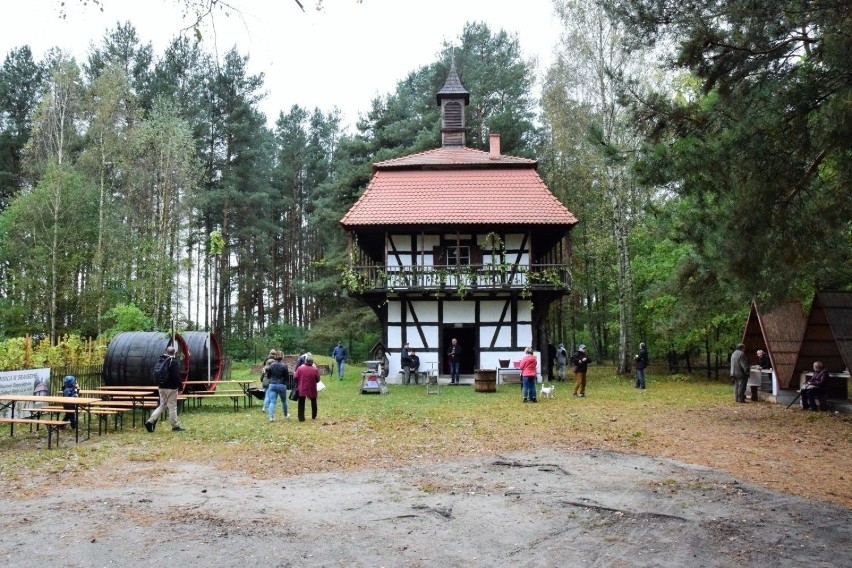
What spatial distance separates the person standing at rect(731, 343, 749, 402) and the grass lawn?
0.50 metres

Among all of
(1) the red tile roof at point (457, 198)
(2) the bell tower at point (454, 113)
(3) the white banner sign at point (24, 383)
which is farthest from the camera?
(2) the bell tower at point (454, 113)

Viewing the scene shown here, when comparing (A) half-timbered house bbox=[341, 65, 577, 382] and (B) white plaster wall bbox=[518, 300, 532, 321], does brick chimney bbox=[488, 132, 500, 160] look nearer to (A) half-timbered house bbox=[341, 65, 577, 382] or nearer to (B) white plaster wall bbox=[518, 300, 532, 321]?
(A) half-timbered house bbox=[341, 65, 577, 382]

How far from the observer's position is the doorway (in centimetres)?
2366

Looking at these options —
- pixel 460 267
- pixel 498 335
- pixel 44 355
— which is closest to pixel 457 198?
pixel 460 267

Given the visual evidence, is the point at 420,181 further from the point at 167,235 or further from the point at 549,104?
the point at 167,235

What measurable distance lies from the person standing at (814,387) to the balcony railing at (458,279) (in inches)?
345

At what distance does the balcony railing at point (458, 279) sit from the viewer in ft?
73.5

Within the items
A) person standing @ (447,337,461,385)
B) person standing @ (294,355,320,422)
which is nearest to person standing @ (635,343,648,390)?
person standing @ (447,337,461,385)

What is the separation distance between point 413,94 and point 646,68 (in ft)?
57.3

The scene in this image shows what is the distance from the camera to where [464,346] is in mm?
25844

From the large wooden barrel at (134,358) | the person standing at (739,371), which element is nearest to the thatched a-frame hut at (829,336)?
the person standing at (739,371)

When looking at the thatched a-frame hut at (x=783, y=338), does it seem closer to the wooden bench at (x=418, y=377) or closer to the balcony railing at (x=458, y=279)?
the balcony railing at (x=458, y=279)

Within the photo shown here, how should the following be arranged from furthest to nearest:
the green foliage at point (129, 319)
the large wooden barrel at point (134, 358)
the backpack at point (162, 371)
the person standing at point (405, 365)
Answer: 1. the green foliage at point (129, 319)
2. the person standing at point (405, 365)
3. the large wooden barrel at point (134, 358)
4. the backpack at point (162, 371)

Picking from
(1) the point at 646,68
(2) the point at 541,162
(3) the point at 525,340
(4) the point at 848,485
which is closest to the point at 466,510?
(4) the point at 848,485
